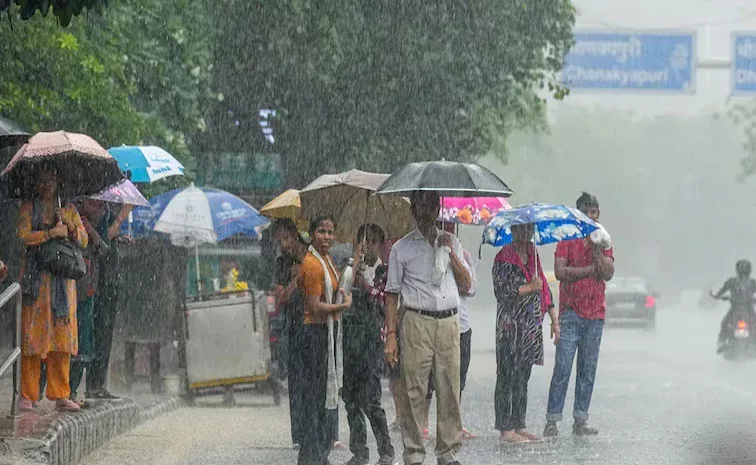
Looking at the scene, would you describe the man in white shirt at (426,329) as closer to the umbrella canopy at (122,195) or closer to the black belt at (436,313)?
the black belt at (436,313)

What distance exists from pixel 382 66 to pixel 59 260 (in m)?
13.1

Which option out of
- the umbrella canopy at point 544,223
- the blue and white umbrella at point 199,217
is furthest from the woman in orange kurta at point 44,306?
the blue and white umbrella at point 199,217

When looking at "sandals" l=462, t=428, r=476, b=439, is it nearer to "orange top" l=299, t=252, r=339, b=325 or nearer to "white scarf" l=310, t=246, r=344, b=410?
"white scarf" l=310, t=246, r=344, b=410

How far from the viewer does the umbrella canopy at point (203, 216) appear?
61.0 feet

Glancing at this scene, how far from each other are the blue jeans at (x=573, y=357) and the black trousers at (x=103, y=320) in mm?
3590

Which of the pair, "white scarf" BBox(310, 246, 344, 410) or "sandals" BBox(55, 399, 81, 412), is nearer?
"white scarf" BBox(310, 246, 344, 410)

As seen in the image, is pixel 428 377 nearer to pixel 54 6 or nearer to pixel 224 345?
pixel 54 6

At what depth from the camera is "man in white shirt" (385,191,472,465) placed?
406 inches

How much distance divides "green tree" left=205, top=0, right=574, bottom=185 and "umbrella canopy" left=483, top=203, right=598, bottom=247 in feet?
35.2

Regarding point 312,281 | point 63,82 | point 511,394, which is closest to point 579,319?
point 511,394

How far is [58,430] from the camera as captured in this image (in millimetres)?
10312

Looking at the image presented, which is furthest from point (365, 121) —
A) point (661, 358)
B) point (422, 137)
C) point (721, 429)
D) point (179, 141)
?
point (721, 429)

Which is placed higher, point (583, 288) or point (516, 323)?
point (583, 288)

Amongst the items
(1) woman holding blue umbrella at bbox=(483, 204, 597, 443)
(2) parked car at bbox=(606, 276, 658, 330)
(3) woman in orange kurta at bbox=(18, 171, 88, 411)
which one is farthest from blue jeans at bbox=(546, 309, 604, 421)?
(2) parked car at bbox=(606, 276, 658, 330)
